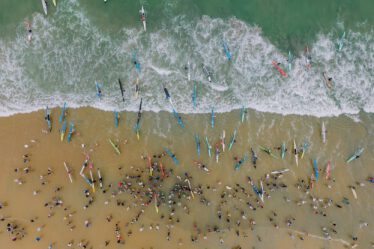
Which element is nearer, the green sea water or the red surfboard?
the red surfboard

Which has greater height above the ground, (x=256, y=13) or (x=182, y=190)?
(x=256, y=13)

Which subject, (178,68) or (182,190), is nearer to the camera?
(182,190)

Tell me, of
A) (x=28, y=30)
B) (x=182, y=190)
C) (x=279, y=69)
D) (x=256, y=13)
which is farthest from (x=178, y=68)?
(x=28, y=30)

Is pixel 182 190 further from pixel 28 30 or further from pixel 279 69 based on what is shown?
pixel 28 30

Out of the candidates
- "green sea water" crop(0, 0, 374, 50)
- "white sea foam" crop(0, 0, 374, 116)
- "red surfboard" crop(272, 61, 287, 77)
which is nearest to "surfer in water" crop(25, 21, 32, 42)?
"white sea foam" crop(0, 0, 374, 116)

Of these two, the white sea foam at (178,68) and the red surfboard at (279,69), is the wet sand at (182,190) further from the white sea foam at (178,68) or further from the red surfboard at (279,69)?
the red surfboard at (279,69)

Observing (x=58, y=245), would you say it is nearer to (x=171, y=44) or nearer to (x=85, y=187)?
(x=85, y=187)

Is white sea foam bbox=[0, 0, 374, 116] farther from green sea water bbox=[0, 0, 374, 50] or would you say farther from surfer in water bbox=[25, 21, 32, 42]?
green sea water bbox=[0, 0, 374, 50]
